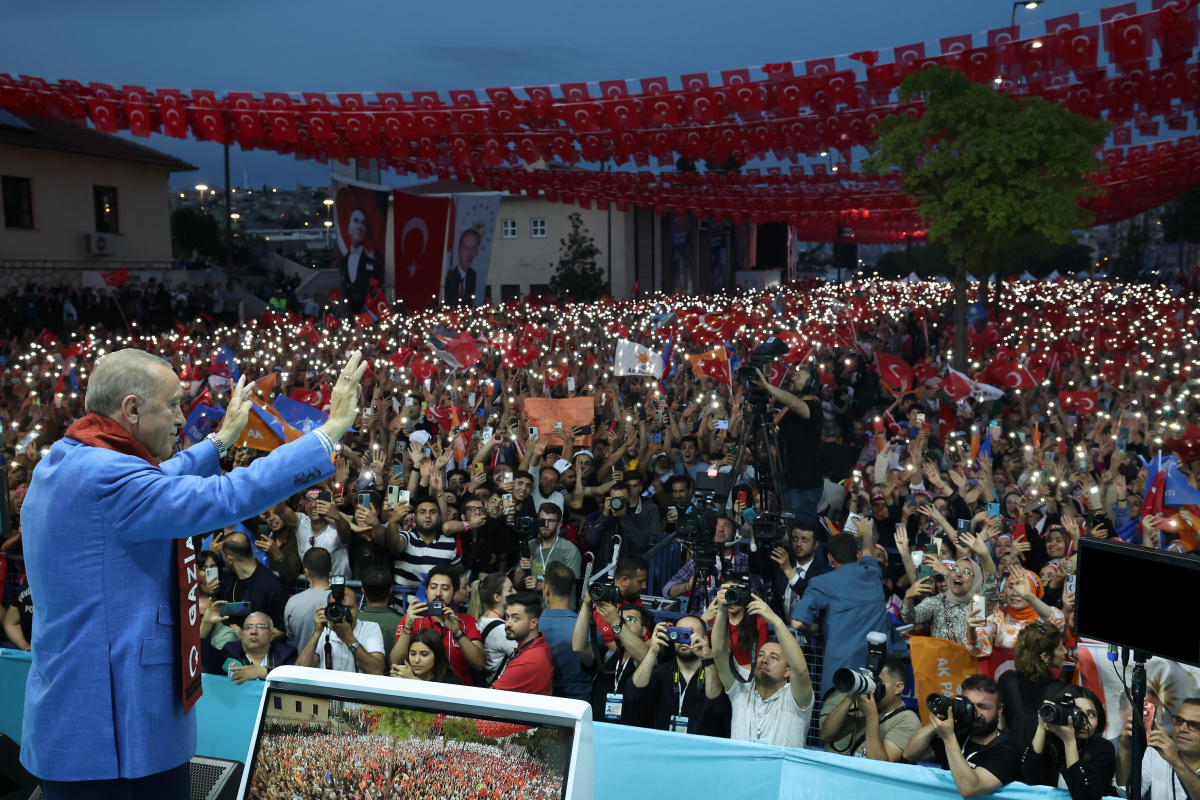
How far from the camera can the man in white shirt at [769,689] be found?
480cm

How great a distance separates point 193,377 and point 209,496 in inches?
497

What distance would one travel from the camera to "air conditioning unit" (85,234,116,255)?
105 ft

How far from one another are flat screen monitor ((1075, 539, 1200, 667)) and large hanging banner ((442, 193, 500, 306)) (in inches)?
973

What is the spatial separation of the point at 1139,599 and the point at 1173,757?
931 millimetres

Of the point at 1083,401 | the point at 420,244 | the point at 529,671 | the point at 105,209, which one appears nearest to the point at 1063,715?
the point at 529,671

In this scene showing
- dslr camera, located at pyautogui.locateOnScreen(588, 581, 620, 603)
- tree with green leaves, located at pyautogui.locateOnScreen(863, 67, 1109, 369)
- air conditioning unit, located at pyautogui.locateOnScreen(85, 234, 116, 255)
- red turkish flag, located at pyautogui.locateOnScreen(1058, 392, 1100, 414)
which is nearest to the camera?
dslr camera, located at pyautogui.locateOnScreen(588, 581, 620, 603)

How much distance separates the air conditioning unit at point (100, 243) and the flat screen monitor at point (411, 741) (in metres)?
33.9

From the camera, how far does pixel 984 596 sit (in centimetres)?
620

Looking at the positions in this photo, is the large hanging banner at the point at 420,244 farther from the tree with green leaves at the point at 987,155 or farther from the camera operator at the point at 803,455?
the camera operator at the point at 803,455

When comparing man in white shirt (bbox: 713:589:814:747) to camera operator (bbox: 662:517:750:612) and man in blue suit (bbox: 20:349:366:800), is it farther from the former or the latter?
man in blue suit (bbox: 20:349:366:800)

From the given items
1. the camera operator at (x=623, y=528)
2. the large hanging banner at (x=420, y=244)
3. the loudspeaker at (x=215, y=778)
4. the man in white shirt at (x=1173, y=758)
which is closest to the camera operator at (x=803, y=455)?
the camera operator at (x=623, y=528)

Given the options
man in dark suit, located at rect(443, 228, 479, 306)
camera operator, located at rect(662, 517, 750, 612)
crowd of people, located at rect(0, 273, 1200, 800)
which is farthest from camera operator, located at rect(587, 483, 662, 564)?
man in dark suit, located at rect(443, 228, 479, 306)

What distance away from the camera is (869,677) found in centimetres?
444

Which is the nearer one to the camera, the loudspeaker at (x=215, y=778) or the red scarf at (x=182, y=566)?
the red scarf at (x=182, y=566)
